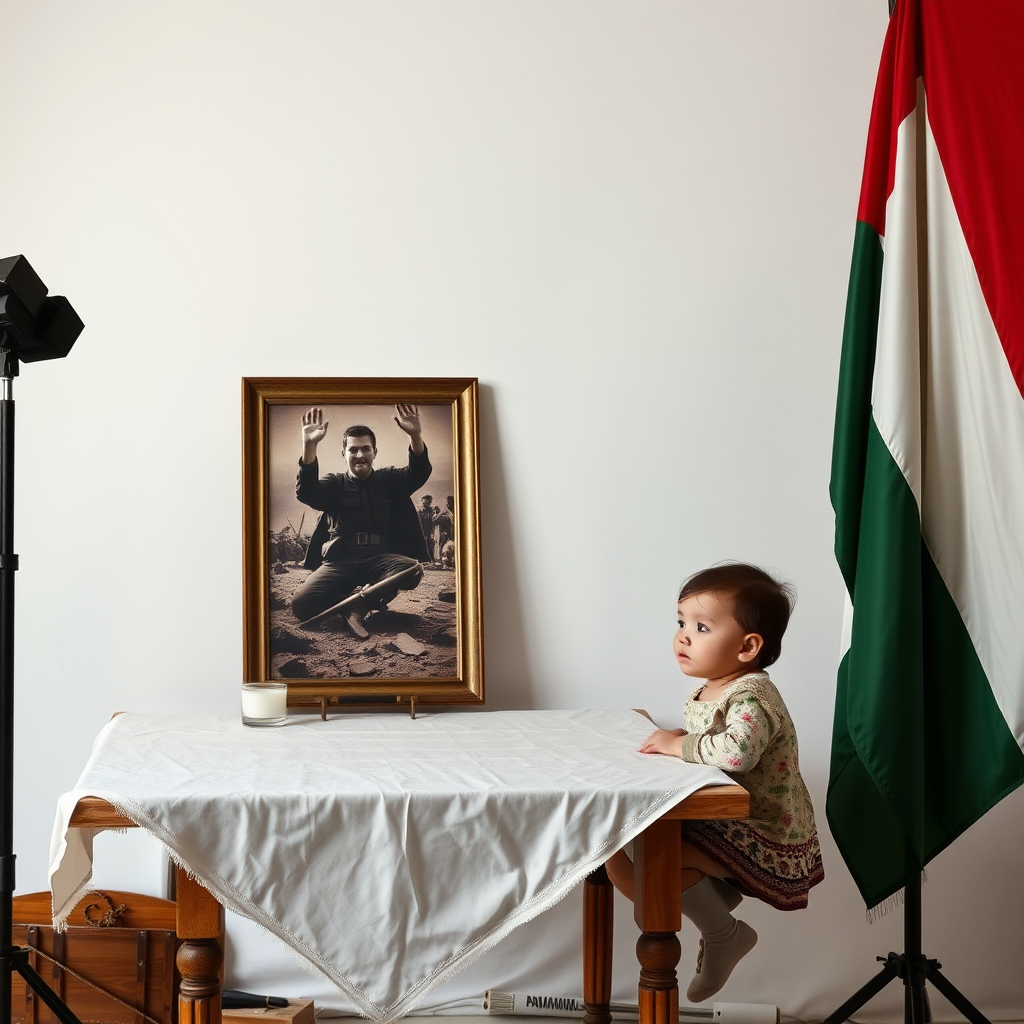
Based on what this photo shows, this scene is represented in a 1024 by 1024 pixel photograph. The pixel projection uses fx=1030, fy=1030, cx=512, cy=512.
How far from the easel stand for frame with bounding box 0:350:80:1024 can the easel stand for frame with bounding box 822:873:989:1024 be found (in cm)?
142

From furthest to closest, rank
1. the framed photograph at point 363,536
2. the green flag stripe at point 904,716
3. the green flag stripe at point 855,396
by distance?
the framed photograph at point 363,536
the green flag stripe at point 855,396
the green flag stripe at point 904,716

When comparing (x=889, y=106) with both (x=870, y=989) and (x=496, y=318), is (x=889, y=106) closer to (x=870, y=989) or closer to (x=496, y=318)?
(x=496, y=318)

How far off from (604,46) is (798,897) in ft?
6.00

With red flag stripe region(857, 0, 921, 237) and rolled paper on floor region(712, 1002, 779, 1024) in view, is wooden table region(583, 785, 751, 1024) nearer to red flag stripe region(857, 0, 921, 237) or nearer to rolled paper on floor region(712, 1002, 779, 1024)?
rolled paper on floor region(712, 1002, 779, 1024)

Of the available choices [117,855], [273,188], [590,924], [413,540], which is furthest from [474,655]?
[273,188]

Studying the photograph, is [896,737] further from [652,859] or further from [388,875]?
[388,875]

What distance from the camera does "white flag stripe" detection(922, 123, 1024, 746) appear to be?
1.83 metres

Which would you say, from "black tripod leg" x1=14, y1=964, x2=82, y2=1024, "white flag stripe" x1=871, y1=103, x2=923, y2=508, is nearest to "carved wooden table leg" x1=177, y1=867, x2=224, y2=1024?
"black tripod leg" x1=14, y1=964, x2=82, y2=1024

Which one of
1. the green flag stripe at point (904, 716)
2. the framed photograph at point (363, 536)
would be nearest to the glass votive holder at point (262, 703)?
the framed photograph at point (363, 536)

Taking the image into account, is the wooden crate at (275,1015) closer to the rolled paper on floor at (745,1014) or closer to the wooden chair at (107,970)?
the wooden chair at (107,970)

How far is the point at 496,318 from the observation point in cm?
231

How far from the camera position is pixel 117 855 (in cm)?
225

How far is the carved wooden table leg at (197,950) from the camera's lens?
1483mm

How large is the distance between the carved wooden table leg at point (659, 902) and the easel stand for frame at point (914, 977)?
549 millimetres
